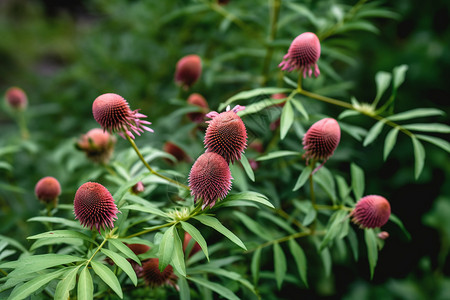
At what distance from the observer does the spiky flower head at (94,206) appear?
0.98 m

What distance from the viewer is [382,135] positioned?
2.86 meters

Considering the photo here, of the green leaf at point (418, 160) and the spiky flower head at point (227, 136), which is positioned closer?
the spiky flower head at point (227, 136)

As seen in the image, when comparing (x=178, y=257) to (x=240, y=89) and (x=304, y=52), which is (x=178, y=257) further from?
(x=240, y=89)

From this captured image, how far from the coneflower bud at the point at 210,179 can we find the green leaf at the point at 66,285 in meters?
0.34

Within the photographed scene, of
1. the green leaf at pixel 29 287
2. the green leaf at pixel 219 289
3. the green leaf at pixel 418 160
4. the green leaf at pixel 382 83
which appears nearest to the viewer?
the green leaf at pixel 29 287

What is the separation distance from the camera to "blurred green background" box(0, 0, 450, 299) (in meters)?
2.04

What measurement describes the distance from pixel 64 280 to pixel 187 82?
982 millimetres

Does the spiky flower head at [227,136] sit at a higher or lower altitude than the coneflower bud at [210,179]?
higher

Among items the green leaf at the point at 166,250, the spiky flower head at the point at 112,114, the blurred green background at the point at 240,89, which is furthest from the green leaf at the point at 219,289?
the blurred green background at the point at 240,89

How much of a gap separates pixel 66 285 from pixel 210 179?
1.34 ft

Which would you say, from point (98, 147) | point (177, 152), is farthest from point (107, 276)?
point (177, 152)

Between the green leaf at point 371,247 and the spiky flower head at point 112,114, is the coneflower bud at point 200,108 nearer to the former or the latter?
the spiky flower head at point 112,114

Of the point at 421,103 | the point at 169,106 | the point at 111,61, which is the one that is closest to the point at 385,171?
the point at 421,103

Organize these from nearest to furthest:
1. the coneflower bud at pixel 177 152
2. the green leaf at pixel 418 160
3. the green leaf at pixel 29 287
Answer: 1. the green leaf at pixel 29 287
2. the green leaf at pixel 418 160
3. the coneflower bud at pixel 177 152
